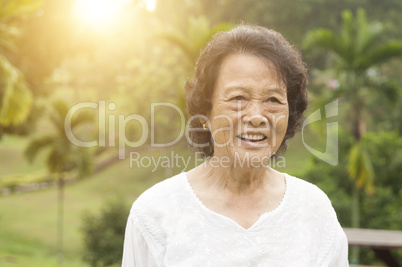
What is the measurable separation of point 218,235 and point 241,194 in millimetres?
199

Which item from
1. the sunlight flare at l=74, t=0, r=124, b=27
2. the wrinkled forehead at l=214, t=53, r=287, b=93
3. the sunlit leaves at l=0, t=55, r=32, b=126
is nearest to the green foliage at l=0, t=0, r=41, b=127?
the sunlit leaves at l=0, t=55, r=32, b=126

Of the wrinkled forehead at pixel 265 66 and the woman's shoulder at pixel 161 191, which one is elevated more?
the wrinkled forehead at pixel 265 66

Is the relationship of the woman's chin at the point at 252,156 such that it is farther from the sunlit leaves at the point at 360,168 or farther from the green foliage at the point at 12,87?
the sunlit leaves at the point at 360,168

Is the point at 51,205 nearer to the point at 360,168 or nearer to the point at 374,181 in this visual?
the point at 374,181

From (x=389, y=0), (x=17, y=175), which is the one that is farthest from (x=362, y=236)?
(x=389, y=0)

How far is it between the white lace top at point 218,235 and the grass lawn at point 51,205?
11.3 m

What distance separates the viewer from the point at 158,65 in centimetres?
2345

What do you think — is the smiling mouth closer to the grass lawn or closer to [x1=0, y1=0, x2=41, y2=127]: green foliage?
[x1=0, y1=0, x2=41, y2=127]: green foliage

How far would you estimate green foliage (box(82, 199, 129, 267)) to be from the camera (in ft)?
41.1

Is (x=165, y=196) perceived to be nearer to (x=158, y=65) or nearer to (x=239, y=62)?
(x=239, y=62)

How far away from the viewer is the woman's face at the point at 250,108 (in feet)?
5.86

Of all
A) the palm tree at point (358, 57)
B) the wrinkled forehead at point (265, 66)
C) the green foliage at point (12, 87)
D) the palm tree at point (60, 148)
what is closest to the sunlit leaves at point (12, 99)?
the green foliage at point (12, 87)

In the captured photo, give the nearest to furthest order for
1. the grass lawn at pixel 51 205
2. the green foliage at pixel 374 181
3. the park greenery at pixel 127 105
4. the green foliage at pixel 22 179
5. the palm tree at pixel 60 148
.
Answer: the park greenery at pixel 127 105, the green foliage at pixel 374 181, the palm tree at pixel 60 148, the grass lawn at pixel 51 205, the green foliage at pixel 22 179

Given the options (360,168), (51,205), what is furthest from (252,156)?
(51,205)
